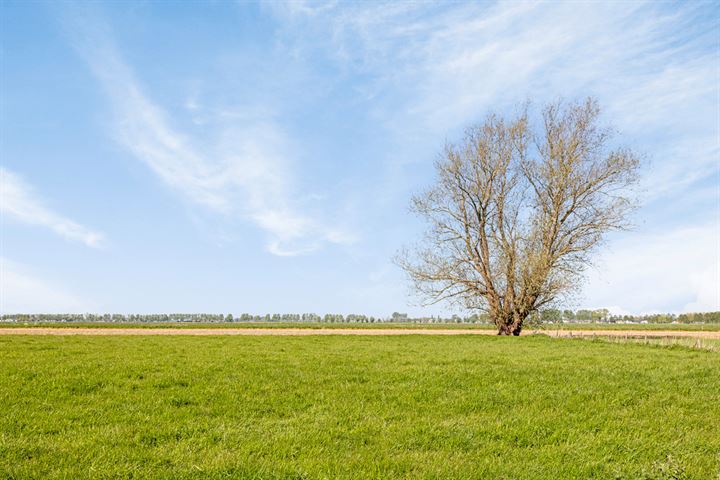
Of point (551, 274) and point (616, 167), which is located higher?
point (616, 167)

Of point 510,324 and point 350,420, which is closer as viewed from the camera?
point 350,420

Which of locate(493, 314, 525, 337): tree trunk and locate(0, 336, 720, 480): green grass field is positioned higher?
locate(493, 314, 525, 337): tree trunk

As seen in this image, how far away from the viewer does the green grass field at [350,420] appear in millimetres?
7781

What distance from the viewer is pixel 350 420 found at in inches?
398

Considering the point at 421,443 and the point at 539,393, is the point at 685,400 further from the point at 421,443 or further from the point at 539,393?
the point at 421,443

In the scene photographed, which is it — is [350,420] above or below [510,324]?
below

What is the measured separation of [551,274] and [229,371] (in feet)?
102

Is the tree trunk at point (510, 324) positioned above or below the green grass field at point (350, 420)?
above

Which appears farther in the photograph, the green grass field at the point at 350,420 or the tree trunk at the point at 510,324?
the tree trunk at the point at 510,324

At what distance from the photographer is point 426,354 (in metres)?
21.7

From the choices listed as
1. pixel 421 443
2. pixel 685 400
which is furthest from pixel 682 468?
pixel 685 400

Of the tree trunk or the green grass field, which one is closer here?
the green grass field

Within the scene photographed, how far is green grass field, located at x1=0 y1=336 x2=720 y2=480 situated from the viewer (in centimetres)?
778

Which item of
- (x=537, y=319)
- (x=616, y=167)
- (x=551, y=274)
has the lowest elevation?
(x=537, y=319)
